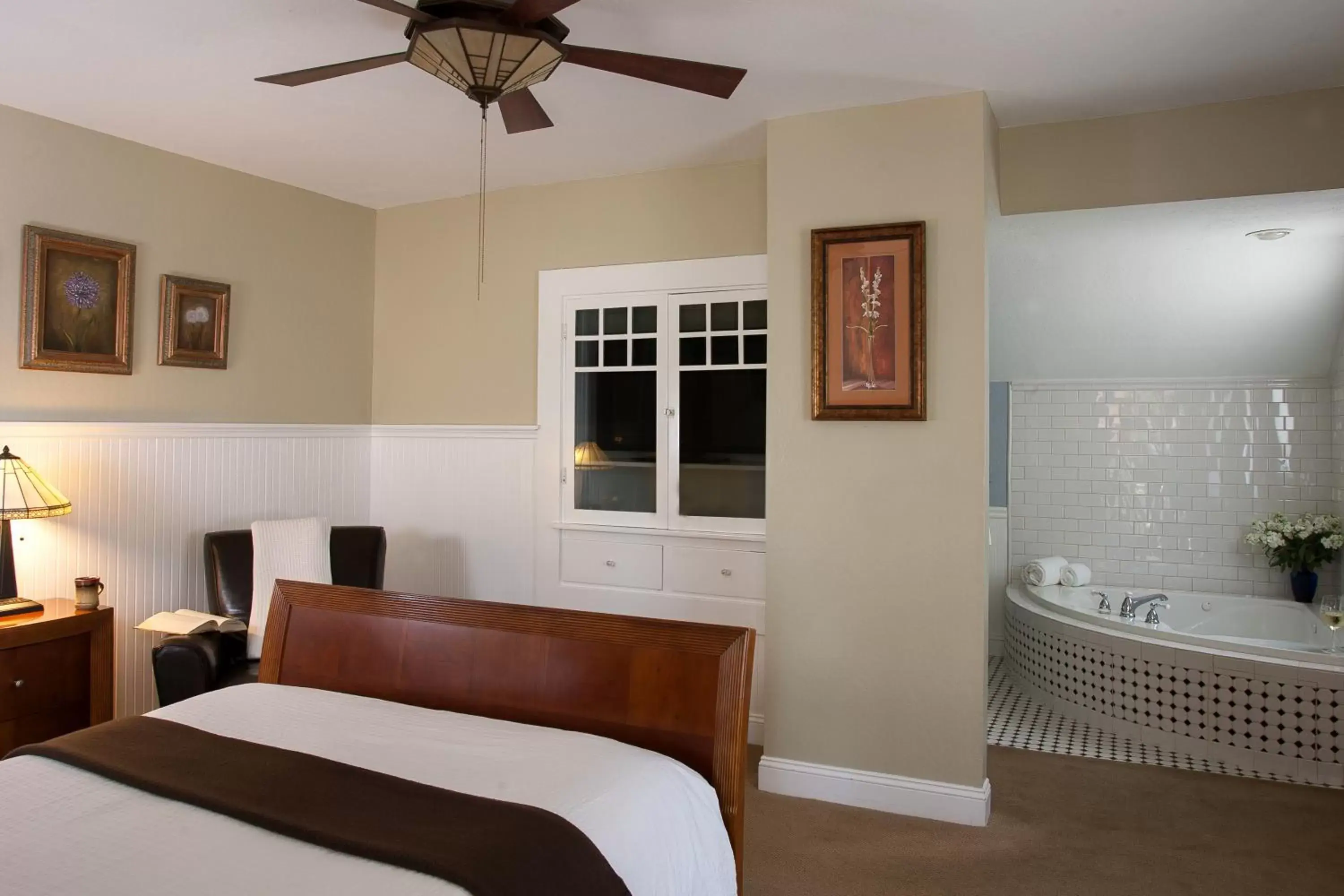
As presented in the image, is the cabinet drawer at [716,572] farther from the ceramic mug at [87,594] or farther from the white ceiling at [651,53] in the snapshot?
the ceramic mug at [87,594]

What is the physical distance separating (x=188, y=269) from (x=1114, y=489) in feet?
15.8

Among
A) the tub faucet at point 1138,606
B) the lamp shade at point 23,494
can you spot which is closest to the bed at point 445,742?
the lamp shade at point 23,494

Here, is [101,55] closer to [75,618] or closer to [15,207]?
[15,207]

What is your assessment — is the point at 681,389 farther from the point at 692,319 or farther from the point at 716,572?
the point at 716,572

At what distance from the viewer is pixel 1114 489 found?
515 cm

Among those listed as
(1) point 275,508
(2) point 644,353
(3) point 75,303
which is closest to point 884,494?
(2) point 644,353

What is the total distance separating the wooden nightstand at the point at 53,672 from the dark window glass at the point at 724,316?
2634 millimetres

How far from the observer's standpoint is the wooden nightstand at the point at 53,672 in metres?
3.07

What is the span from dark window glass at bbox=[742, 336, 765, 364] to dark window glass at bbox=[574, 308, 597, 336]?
763 mm

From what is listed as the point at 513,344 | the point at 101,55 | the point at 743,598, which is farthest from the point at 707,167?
the point at 101,55

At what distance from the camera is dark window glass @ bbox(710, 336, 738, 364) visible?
405 centimetres

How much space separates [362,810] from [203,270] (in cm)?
316

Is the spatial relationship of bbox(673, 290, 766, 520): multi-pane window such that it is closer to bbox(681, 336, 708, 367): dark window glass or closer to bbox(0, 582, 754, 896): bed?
bbox(681, 336, 708, 367): dark window glass

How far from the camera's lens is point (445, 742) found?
2.11 m
